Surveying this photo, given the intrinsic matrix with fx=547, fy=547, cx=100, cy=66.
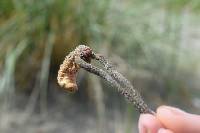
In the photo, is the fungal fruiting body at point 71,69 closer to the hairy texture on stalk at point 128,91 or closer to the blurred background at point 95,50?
the hairy texture on stalk at point 128,91

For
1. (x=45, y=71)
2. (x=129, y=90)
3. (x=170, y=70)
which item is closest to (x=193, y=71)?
(x=170, y=70)

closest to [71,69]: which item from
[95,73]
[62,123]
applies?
[95,73]

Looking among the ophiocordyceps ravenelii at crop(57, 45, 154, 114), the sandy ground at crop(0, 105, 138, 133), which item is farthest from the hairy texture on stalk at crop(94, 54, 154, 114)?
the sandy ground at crop(0, 105, 138, 133)

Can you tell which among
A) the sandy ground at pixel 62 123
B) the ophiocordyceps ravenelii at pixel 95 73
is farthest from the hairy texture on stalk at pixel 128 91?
the sandy ground at pixel 62 123

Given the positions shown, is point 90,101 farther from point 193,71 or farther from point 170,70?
point 193,71

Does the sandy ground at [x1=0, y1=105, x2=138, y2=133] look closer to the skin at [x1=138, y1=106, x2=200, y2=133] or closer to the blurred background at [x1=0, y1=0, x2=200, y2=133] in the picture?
the blurred background at [x1=0, y1=0, x2=200, y2=133]

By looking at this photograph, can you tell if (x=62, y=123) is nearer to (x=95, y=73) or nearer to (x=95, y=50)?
(x=95, y=50)

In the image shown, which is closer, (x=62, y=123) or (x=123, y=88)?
(x=123, y=88)
